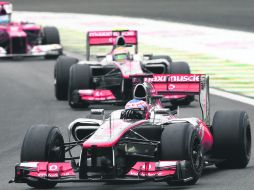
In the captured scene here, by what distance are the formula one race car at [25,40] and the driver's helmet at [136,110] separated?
21.6m

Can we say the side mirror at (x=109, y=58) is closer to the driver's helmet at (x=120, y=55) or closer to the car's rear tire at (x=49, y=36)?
the driver's helmet at (x=120, y=55)

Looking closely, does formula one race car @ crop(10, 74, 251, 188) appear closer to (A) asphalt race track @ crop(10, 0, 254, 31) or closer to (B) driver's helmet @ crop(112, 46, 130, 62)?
(B) driver's helmet @ crop(112, 46, 130, 62)

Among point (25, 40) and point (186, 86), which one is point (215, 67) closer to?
point (25, 40)

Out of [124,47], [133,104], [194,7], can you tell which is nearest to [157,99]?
[133,104]

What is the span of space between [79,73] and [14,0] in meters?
46.4

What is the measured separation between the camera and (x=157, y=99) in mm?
16828

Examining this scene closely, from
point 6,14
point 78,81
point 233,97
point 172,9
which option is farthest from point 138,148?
point 172,9

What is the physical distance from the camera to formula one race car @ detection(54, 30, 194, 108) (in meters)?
24.4

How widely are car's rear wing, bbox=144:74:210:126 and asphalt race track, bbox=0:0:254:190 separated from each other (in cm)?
108

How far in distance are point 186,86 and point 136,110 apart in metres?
2.25

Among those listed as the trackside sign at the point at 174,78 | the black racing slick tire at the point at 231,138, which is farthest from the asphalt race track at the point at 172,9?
the black racing slick tire at the point at 231,138

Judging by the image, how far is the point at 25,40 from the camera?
36.7m

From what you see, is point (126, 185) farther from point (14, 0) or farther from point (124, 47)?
point (14, 0)

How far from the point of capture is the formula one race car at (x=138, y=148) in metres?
13.8
